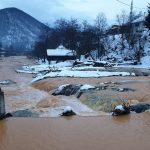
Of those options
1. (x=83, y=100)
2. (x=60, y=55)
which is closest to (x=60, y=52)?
(x=60, y=55)

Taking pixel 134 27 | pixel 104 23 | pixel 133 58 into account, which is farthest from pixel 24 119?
pixel 104 23

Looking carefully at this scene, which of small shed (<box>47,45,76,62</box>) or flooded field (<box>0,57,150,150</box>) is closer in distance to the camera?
flooded field (<box>0,57,150,150</box>)

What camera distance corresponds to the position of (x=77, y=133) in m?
15.8

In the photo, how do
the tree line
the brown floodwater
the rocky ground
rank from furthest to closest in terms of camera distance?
the tree line → the rocky ground → the brown floodwater

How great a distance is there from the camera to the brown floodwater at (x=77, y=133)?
1401cm

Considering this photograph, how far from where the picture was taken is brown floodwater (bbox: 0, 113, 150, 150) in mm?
14008

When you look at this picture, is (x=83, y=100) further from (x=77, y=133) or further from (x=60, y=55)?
(x=60, y=55)

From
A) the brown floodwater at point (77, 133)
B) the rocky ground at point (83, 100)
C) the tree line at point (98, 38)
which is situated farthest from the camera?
the tree line at point (98, 38)

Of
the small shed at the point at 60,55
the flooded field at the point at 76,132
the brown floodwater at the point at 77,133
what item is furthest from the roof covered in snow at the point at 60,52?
the brown floodwater at the point at 77,133

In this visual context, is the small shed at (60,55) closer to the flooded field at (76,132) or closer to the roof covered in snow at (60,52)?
the roof covered in snow at (60,52)

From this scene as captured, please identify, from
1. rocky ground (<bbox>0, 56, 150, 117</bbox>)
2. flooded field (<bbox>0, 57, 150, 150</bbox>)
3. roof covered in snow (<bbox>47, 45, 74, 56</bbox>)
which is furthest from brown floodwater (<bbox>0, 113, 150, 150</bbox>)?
roof covered in snow (<bbox>47, 45, 74, 56</bbox>)

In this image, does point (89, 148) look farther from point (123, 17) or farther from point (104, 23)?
point (104, 23)

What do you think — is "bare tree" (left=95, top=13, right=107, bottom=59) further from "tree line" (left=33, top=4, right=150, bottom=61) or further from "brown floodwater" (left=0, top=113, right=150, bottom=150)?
"brown floodwater" (left=0, top=113, right=150, bottom=150)

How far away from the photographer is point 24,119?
19.0 meters
